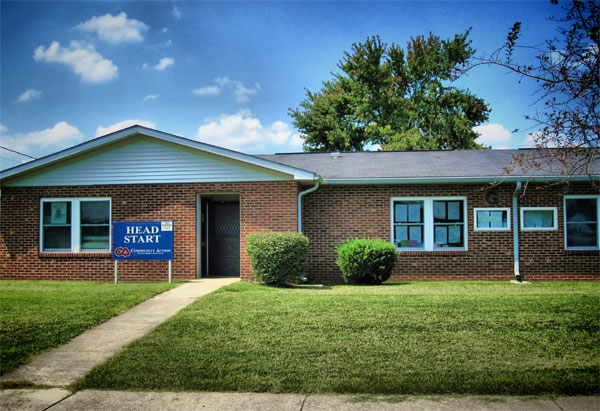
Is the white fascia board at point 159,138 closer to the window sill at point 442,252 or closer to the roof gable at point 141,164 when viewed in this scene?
the roof gable at point 141,164

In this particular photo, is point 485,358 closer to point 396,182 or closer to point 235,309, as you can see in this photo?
point 235,309

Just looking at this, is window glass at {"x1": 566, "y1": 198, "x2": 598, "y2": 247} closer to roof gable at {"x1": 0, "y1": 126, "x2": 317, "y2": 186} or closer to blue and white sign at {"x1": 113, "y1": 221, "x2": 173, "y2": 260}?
roof gable at {"x1": 0, "y1": 126, "x2": 317, "y2": 186}

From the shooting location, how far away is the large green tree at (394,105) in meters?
31.9

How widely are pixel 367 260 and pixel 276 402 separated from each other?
724 cm

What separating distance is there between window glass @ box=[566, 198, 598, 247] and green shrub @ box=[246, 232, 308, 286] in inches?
294

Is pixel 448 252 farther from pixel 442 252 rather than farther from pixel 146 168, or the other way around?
pixel 146 168

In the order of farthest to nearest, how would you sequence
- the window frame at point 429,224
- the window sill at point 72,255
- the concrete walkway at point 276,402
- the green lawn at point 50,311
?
the window frame at point 429,224 → the window sill at point 72,255 → the green lawn at point 50,311 → the concrete walkway at point 276,402

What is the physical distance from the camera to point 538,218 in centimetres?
1291

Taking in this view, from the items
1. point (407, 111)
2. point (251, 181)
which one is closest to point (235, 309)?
point (251, 181)

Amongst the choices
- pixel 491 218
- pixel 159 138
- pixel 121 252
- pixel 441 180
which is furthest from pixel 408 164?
pixel 121 252

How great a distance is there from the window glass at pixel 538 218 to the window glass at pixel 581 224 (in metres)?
0.49

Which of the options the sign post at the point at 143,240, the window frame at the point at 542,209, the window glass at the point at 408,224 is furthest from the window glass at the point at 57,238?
the window frame at the point at 542,209

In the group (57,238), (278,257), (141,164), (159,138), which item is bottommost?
(278,257)

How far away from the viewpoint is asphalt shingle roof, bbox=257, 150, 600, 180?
42.5 ft
